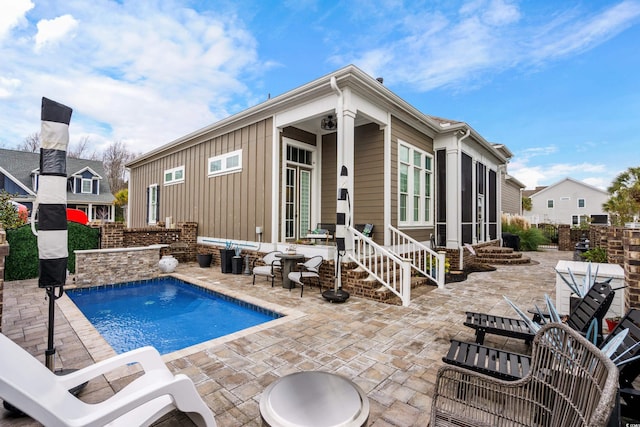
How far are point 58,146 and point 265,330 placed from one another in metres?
2.94

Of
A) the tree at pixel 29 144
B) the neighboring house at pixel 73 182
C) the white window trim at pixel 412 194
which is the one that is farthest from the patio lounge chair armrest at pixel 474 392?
the tree at pixel 29 144

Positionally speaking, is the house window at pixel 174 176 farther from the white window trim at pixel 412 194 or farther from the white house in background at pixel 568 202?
the white house in background at pixel 568 202

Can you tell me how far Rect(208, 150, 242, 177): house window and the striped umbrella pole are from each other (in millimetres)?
5850

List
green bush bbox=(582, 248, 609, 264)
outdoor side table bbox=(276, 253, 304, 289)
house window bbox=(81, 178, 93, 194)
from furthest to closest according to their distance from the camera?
house window bbox=(81, 178, 93, 194), green bush bbox=(582, 248, 609, 264), outdoor side table bbox=(276, 253, 304, 289)

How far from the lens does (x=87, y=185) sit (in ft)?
67.7

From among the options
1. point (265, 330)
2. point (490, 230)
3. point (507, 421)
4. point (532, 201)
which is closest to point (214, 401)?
point (265, 330)

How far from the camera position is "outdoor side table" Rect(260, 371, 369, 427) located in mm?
1273

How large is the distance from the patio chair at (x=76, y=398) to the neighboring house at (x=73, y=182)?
22255mm

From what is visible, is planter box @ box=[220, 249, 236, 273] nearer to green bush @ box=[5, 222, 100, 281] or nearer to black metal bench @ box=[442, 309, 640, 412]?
green bush @ box=[5, 222, 100, 281]

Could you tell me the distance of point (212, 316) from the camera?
198 inches

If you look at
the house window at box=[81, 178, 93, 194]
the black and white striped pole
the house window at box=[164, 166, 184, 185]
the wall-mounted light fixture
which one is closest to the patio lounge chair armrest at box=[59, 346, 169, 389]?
the black and white striped pole

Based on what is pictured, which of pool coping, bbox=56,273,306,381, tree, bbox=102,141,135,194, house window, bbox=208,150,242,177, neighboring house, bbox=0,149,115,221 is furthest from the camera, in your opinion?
tree, bbox=102,141,135,194

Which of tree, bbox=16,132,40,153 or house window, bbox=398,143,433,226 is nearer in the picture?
house window, bbox=398,143,433,226

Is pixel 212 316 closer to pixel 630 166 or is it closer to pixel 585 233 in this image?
pixel 585 233
